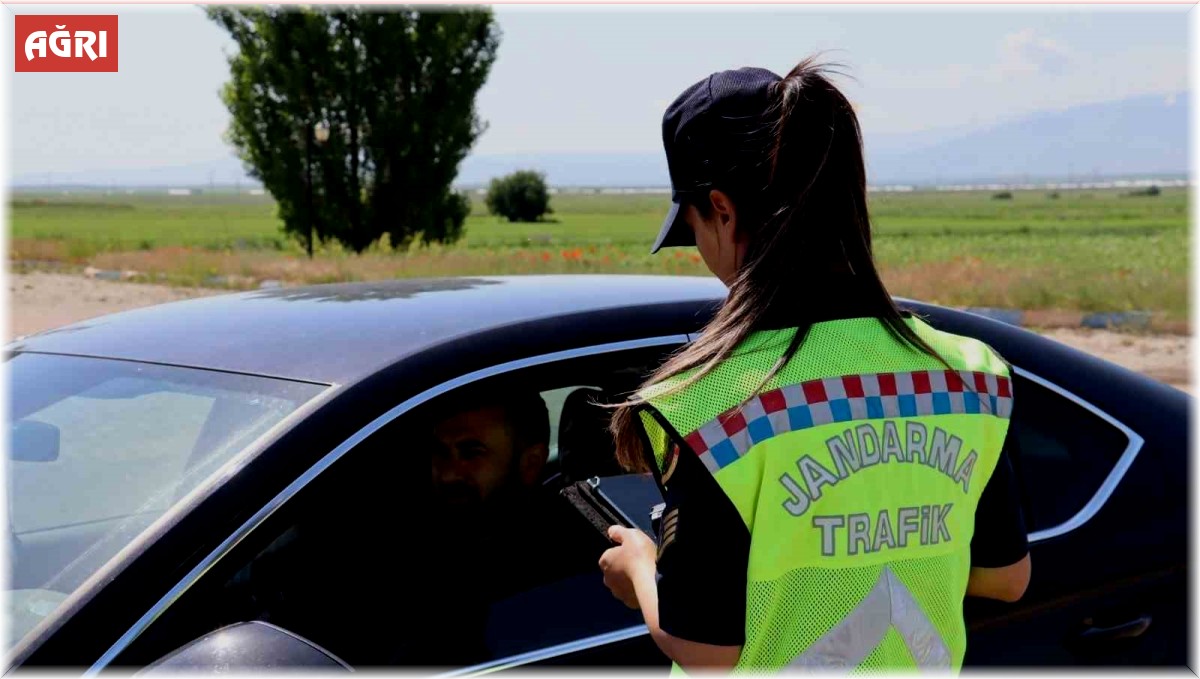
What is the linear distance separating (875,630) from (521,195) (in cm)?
8452

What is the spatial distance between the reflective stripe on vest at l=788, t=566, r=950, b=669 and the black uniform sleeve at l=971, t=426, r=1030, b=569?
6.6 inches

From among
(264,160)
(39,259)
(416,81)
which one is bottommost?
(39,259)

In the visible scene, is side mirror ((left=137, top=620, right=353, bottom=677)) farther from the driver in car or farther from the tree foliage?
the tree foliage

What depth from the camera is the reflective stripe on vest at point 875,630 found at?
4.57 feet

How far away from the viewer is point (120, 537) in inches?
68.4

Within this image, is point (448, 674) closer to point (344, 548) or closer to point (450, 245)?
point (344, 548)

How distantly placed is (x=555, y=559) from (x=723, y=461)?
814mm

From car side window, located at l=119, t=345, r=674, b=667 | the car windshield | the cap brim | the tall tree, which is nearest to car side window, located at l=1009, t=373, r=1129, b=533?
car side window, located at l=119, t=345, r=674, b=667

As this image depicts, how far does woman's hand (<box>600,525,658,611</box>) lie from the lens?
1.44 metres

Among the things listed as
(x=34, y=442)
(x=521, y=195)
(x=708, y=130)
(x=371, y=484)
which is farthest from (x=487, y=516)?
(x=521, y=195)

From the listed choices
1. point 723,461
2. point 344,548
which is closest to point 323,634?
point 344,548

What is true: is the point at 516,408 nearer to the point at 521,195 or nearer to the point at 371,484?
the point at 371,484

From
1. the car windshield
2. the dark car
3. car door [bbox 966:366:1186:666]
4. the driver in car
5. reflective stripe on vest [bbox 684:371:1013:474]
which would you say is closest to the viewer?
reflective stripe on vest [bbox 684:371:1013:474]

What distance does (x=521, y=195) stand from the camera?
279 feet
